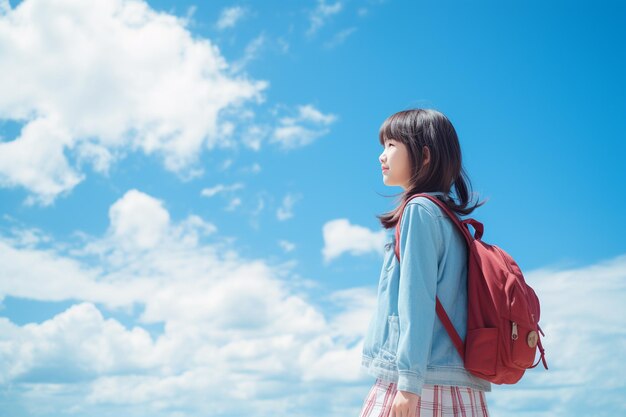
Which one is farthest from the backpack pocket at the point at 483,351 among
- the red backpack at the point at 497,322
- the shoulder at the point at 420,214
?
the shoulder at the point at 420,214

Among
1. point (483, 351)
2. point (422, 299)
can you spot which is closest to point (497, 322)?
point (483, 351)

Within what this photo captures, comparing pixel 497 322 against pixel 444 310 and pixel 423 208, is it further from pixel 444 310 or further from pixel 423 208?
pixel 423 208

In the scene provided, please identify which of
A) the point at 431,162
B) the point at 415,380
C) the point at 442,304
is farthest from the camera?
the point at 431,162

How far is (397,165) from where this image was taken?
12.3 feet

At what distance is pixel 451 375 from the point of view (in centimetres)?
331

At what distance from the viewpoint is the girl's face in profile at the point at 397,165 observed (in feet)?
12.3

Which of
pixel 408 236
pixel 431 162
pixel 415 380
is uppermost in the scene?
pixel 431 162

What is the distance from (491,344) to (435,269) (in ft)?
1.49

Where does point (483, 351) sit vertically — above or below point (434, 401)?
above

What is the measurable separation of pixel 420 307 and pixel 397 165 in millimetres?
891

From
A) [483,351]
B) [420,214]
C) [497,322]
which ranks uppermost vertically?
[420,214]

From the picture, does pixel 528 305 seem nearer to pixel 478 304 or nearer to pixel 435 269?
pixel 478 304

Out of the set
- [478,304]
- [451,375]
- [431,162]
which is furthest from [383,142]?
[451,375]

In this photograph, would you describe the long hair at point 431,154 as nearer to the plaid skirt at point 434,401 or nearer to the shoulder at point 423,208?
the shoulder at point 423,208
